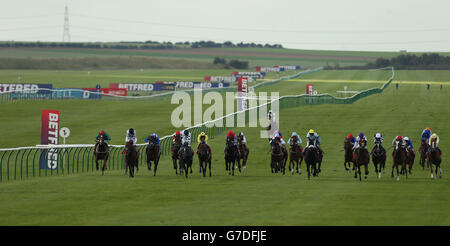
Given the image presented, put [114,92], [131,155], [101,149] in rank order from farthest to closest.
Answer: [114,92] → [101,149] → [131,155]

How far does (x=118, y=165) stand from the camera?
31359 mm

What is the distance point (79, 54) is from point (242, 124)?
120m

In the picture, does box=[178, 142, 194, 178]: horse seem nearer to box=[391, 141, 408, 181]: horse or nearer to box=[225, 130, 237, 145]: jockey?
box=[225, 130, 237, 145]: jockey

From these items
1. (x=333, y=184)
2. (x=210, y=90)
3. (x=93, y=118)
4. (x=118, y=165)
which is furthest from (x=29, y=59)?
(x=333, y=184)

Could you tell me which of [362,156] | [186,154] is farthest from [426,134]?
[186,154]

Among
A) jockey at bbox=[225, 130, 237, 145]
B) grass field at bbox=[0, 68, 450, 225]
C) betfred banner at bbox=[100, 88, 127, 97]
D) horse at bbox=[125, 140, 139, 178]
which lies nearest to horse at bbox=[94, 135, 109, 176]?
grass field at bbox=[0, 68, 450, 225]

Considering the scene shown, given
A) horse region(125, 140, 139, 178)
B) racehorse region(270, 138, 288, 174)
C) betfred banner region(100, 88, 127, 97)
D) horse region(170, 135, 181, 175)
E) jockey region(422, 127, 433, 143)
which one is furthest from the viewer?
betfred banner region(100, 88, 127, 97)

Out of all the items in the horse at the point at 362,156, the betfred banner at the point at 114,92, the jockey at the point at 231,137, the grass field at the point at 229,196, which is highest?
the betfred banner at the point at 114,92

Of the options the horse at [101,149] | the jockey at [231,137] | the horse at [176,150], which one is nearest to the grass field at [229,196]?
the horse at [176,150]

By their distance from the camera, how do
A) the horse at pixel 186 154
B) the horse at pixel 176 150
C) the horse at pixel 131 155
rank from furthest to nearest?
the horse at pixel 176 150 → the horse at pixel 131 155 → the horse at pixel 186 154

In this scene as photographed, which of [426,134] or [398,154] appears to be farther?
[426,134]

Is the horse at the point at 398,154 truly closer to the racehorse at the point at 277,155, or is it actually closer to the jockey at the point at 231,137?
the racehorse at the point at 277,155

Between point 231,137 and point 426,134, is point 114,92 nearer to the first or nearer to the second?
point 231,137
